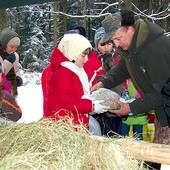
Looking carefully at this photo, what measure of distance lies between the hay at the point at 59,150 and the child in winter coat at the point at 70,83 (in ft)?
3.53

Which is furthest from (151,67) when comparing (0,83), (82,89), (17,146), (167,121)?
(17,146)

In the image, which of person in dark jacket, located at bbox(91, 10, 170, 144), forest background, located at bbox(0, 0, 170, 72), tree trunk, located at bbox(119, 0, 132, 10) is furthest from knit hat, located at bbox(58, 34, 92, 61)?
forest background, located at bbox(0, 0, 170, 72)

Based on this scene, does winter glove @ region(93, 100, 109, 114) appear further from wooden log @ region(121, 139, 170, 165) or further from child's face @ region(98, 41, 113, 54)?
child's face @ region(98, 41, 113, 54)

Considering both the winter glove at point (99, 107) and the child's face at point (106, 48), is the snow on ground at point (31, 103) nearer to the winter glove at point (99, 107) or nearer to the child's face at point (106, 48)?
the child's face at point (106, 48)

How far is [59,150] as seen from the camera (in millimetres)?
1451

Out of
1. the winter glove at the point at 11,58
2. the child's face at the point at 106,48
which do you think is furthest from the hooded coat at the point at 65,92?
the winter glove at the point at 11,58

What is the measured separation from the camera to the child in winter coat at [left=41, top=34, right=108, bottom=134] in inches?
108

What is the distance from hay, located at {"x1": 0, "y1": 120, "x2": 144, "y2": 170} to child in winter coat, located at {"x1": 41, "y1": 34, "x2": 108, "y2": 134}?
42.3 inches

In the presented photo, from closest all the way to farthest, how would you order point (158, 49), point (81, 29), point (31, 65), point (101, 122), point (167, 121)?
point (158, 49) < point (167, 121) < point (101, 122) < point (81, 29) < point (31, 65)

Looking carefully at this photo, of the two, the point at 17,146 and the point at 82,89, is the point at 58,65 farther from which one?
the point at 17,146

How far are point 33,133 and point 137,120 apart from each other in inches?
95.1

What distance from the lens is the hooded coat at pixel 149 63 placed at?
8.13 feet

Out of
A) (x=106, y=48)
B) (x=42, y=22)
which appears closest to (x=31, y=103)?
(x=106, y=48)

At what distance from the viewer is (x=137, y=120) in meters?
3.91
